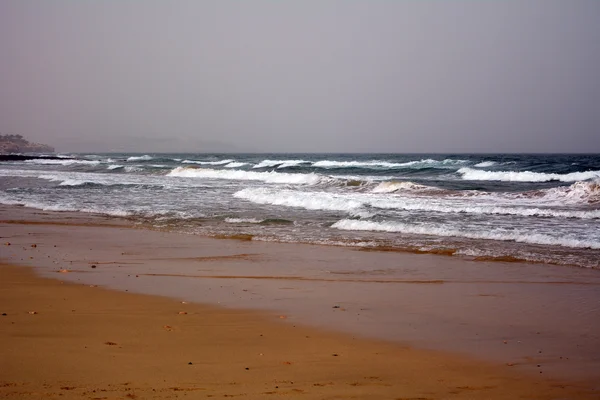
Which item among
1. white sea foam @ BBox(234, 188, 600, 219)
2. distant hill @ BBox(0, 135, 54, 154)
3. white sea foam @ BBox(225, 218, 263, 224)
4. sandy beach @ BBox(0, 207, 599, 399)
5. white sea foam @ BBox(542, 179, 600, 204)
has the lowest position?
sandy beach @ BBox(0, 207, 599, 399)

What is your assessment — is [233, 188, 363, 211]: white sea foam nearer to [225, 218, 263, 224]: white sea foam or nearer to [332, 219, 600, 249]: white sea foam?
[332, 219, 600, 249]: white sea foam

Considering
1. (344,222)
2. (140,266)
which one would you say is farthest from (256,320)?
(344,222)

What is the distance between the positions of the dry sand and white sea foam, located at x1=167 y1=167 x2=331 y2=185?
2443 cm

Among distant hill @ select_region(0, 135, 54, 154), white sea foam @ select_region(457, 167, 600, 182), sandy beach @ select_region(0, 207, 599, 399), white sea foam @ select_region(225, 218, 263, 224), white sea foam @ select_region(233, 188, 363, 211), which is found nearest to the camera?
sandy beach @ select_region(0, 207, 599, 399)

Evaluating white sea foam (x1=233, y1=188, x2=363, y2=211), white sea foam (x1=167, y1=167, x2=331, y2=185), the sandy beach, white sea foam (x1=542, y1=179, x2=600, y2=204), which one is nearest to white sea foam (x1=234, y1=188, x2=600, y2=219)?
white sea foam (x1=233, y1=188, x2=363, y2=211)

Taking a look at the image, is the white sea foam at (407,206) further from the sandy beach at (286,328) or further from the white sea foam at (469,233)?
the sandy beach at (286,328)

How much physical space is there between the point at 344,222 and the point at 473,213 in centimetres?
411

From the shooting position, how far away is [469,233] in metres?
11.6

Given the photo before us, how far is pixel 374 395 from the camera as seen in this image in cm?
364

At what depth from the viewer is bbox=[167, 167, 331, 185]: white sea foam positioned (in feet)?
102

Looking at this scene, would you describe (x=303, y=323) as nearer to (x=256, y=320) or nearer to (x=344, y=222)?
(x=256, y=320)

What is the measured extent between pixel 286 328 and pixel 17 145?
502 feet

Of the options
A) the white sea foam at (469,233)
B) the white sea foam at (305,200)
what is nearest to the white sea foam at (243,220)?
the white sea foam at (469,233)

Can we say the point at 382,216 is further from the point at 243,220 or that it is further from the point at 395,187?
the point at 395,187
